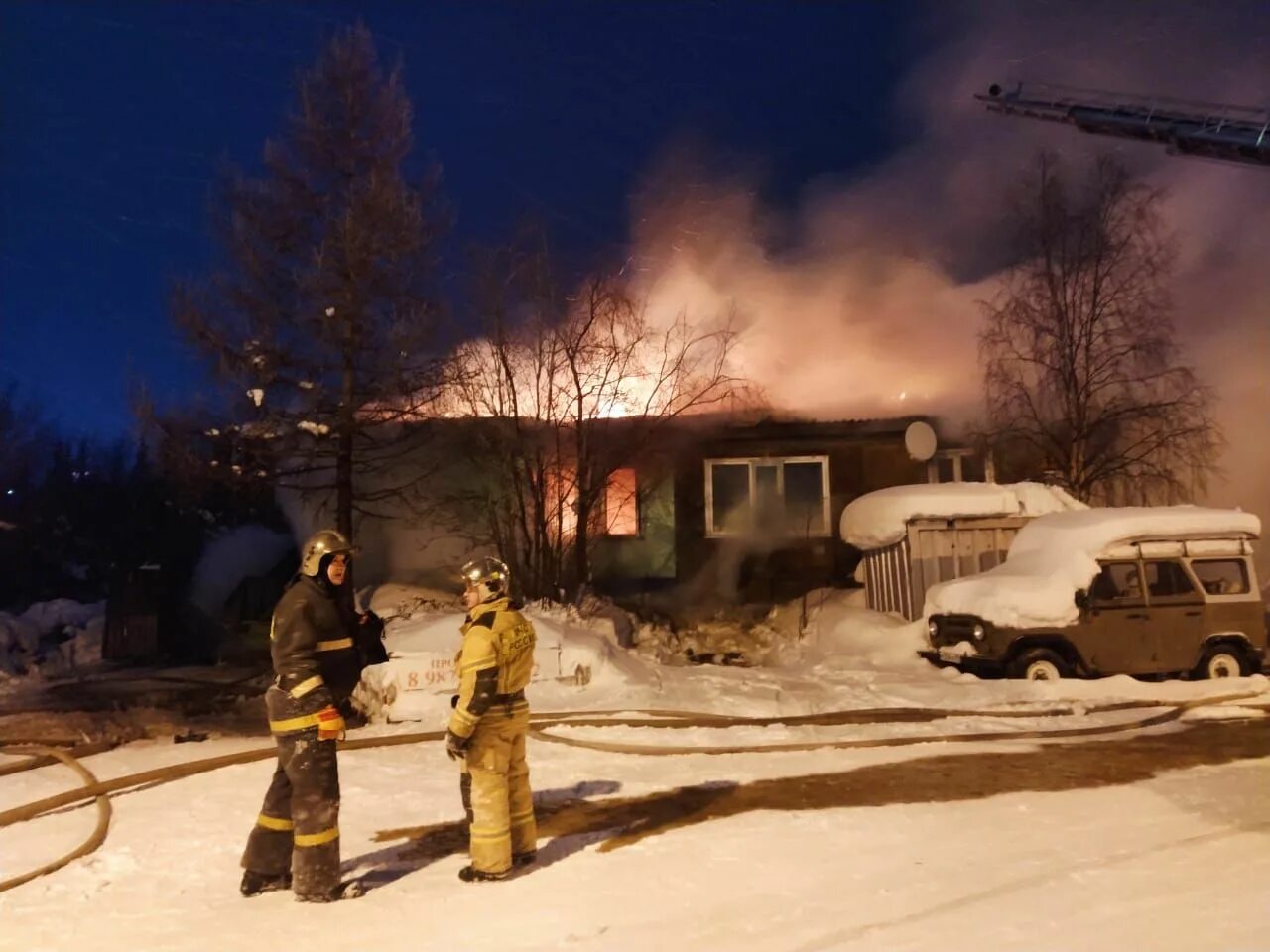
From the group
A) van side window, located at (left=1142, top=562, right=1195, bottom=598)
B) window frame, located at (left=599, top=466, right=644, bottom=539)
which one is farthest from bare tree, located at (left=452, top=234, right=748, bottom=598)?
van side window, located at (left=1142, top=562, right=1195, bottom=598)

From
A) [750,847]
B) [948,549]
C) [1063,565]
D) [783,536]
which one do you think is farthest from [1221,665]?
[783,536]

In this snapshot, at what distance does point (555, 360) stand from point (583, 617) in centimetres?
443

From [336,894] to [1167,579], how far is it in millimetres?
10241

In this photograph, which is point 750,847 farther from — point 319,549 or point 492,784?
point 319,549

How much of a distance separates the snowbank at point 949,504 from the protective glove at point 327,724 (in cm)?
1059

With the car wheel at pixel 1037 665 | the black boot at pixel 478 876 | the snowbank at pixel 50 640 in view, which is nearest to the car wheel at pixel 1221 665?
the car wheel at pixel 1037 665

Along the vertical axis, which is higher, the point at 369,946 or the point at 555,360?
the point at 555,360

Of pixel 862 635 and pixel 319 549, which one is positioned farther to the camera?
pixel 862 635

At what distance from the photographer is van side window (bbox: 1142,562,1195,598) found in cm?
1137

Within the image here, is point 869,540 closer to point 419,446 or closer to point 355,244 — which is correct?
point 419,446

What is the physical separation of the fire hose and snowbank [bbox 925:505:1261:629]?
4.68 feet

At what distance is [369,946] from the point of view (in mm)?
4426

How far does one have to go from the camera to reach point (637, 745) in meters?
8.47

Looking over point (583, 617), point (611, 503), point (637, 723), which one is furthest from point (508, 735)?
point (611, 503)
